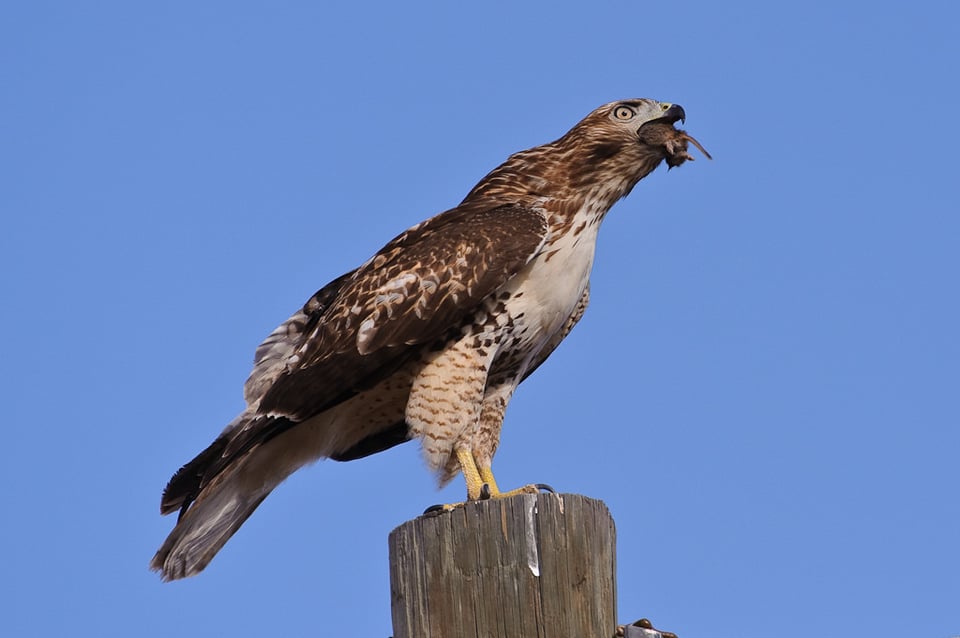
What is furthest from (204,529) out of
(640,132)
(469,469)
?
(640,132)

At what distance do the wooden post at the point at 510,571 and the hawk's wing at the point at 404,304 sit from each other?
1.76 meters

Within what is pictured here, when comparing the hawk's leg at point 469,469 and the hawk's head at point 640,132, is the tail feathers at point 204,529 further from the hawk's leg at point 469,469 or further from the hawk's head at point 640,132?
the hawk's head at point 640,132

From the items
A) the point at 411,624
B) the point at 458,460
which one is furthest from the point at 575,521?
the point at 458,460

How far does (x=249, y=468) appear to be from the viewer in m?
6.01

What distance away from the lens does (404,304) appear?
566cm

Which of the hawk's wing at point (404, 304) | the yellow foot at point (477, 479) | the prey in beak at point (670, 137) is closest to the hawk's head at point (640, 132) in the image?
the prey in beak at point (670, 137)

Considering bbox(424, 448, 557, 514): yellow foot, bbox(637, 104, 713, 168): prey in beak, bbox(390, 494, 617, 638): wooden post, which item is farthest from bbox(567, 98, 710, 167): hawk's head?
bbox(390, 494, 617, 638): wooden post

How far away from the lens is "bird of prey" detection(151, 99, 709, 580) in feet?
18.3

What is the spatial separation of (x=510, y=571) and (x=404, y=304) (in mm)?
2121

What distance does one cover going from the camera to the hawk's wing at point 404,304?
559 cm

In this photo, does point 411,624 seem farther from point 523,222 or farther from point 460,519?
point 523,222

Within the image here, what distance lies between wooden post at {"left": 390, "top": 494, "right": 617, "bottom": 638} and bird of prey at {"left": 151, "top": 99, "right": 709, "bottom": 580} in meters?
1.31

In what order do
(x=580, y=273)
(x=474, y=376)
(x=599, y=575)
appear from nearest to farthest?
(x=599, y=575) < (x=474, y=376) < (x=580, y=273)

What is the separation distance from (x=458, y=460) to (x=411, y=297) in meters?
0.71
